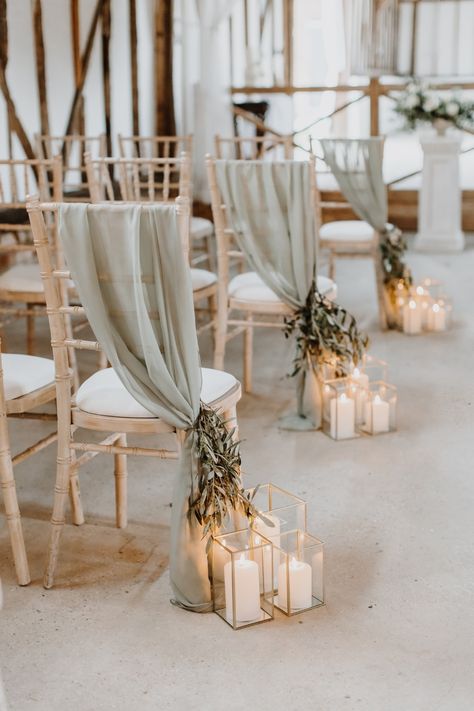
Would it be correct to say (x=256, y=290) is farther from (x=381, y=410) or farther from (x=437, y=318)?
(x=437, y=318)

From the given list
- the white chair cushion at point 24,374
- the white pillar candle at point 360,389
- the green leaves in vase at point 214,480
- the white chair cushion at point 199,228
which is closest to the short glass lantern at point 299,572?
the green leaves in vase at point 214,480

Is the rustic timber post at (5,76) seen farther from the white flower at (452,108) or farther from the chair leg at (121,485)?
the chair leg at (121,485)

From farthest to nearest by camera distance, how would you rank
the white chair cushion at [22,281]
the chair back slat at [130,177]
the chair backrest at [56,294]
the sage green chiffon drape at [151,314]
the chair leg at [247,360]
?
the chair leg at [247,360] < the white chair cushion at [22,281] < the chair back slat at [130,177] < the chair backrest at [56,294] < the sage green chiffon drape at [151,314]

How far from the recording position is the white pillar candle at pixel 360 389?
364 centimetres

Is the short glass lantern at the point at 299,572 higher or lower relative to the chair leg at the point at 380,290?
lower

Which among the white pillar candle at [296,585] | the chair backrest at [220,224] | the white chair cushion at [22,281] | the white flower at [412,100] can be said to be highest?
the white flower at [412,100]

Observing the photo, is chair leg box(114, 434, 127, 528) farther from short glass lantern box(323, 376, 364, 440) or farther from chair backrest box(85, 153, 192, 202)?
short glass lantern box(323, 376, 364, 440)

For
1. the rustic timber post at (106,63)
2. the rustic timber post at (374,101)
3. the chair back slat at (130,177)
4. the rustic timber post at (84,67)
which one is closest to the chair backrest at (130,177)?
the chair back slat at (130,177)

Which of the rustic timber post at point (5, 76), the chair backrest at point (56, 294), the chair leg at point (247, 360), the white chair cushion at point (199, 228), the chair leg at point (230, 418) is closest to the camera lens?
the chair backrest at point (56, 294)

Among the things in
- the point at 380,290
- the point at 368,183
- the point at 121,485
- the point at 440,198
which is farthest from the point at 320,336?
the point at 440,198

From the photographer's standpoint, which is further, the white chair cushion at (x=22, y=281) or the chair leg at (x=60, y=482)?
the white chair cushion at (x=22, y=281)

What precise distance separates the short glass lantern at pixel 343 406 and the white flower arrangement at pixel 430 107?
340 centimetres

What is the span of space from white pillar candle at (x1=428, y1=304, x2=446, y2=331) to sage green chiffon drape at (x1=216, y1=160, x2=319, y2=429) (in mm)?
1514

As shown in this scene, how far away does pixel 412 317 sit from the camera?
16.3 ft
